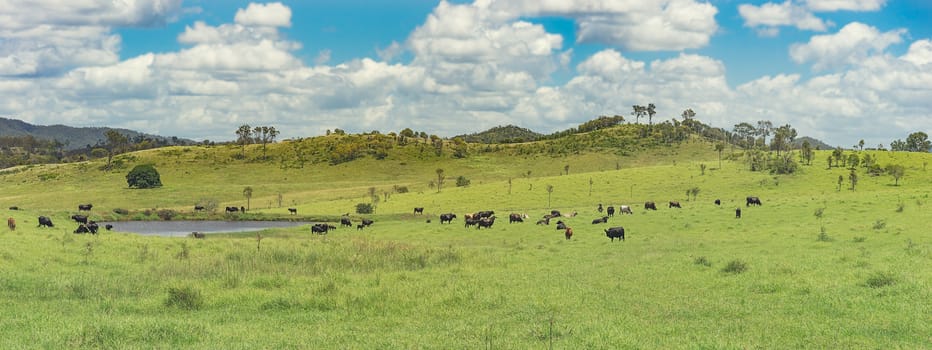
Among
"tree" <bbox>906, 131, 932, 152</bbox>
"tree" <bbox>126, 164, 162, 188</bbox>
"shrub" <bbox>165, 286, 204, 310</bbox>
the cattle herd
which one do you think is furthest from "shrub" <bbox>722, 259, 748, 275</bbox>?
"tree" <bbox>906, 131, 932, 152</bbox>

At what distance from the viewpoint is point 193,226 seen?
7475 cm

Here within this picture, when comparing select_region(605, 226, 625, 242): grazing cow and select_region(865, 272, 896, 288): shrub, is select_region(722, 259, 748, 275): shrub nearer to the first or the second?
select_region(865, 272, 896, 288): shrub

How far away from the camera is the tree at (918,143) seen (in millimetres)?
161125

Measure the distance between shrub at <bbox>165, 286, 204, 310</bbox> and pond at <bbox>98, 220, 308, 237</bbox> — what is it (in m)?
50.3

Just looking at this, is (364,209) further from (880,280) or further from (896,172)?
(896,172)

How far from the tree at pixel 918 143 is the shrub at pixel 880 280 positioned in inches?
6868

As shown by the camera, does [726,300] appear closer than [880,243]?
Yes

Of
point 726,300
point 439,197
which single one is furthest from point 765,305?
point 439,197

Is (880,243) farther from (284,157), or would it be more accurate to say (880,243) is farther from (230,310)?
(284,157)

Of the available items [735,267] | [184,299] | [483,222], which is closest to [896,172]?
[483,222]

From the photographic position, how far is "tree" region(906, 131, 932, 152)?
161125 millimetres

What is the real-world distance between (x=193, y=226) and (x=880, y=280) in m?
71.2

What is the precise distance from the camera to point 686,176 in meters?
101

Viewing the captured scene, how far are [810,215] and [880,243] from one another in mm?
18559
